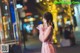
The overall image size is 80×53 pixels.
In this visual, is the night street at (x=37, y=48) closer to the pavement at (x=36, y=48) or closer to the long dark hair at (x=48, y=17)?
the pavement at (x=36, y=48)

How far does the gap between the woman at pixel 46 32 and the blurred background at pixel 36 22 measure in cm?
3

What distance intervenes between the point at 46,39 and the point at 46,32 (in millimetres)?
73

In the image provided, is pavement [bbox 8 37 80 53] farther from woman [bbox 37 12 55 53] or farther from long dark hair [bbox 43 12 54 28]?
long dark hair [bbox 43 12 54 28]

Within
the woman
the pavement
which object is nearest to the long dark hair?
the woman

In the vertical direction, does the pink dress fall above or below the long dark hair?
below

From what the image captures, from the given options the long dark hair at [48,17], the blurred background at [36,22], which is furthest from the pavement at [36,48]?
the long dark hair at [48,17]

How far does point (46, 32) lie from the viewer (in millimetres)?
2801

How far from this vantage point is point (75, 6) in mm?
2785

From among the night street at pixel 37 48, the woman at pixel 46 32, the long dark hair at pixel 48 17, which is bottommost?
the night street at pixel 37 48

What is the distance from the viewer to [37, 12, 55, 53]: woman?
9.18 ft

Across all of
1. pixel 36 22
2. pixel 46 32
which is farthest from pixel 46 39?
pixel 36 22

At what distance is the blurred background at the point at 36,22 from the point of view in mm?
2785

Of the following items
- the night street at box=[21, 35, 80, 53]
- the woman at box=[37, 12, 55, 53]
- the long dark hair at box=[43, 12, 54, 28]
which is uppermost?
the long dark hair at box=[43, 12, 54, 28]

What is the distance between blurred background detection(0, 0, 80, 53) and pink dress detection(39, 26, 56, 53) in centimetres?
4
